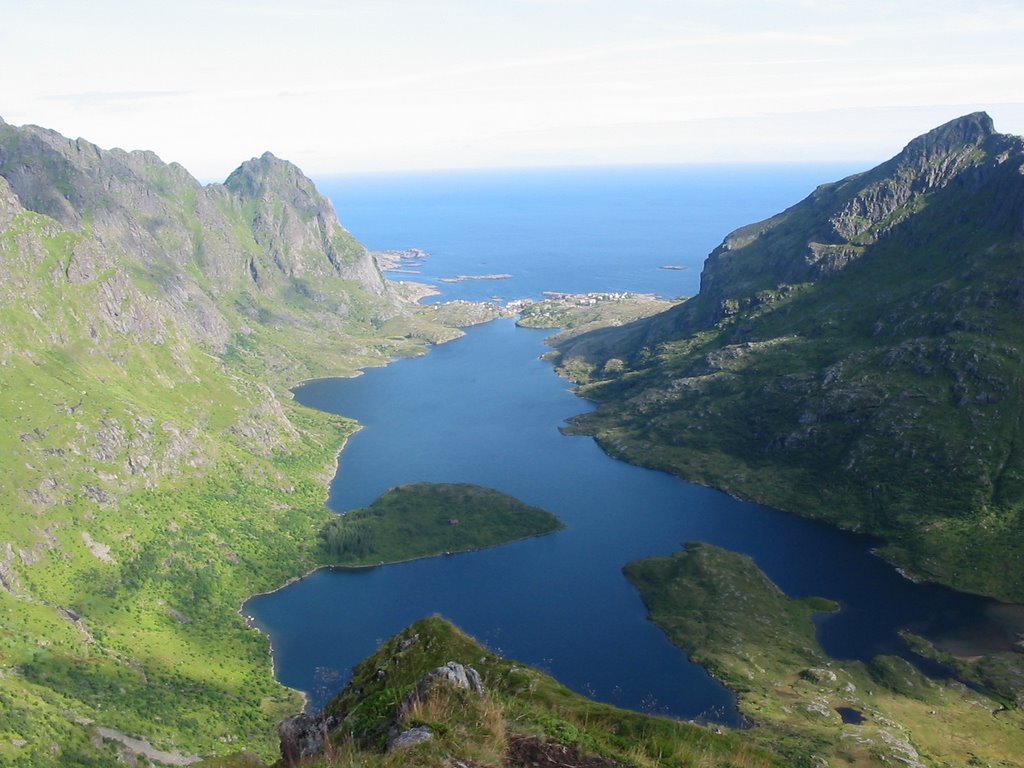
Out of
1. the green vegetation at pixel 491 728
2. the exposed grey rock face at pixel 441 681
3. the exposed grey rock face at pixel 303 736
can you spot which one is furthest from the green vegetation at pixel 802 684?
the exposed grey rock face at pixel 303 736

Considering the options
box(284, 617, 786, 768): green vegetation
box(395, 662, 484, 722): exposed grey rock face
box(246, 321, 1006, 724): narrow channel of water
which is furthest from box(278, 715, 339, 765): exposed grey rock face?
box(246, 321, 1006, 724): narrow channel of water

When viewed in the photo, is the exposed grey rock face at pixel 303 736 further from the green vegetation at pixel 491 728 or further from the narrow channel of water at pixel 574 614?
the narrow channel of water at pixel 574 614

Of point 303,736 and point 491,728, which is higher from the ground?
point 491,728

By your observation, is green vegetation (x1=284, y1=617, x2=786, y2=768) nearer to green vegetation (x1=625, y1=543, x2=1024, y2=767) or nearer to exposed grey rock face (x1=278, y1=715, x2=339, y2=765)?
exposed grey rock face (x1=278, y1=715, x2=339, y2=765)

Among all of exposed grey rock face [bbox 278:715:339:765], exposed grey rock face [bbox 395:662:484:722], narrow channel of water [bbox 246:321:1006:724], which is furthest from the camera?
narrow channel of water [bbox 246:321:1006:724]

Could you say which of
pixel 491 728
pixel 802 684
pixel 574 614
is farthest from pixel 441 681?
pixel 574 614

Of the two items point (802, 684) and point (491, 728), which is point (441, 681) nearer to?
point (491, 728)

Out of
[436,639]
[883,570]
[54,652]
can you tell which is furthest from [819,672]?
[54,652]
